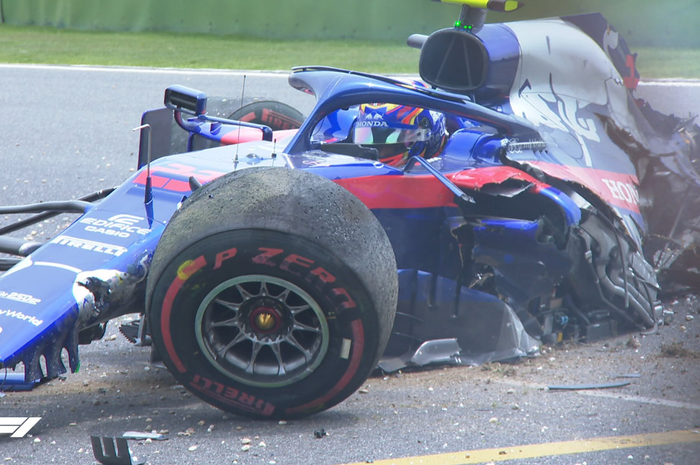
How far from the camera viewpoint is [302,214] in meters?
2.59

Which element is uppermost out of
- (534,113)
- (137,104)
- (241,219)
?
(534,113)

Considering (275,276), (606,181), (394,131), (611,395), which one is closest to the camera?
(275,276)

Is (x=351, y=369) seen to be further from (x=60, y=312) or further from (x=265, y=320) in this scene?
(x=60, y=312)

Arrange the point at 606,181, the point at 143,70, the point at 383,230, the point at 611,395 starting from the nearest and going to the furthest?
the point at 383,230
the point at 611,395
the point at 606,181
the point at 143,70

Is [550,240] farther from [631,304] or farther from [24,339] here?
[24,339]

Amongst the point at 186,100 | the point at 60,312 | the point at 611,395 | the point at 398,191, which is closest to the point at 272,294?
the point at 60,312

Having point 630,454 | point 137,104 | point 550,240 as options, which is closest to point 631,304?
point 550,240

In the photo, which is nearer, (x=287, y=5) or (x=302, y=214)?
(x=302, y=214)

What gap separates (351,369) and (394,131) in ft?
4.75

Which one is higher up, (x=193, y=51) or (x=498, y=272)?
(x=193, y=51)

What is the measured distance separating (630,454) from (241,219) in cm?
150

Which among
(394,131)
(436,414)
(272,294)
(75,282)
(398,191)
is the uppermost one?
(394,131)

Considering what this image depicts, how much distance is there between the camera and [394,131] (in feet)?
12.2

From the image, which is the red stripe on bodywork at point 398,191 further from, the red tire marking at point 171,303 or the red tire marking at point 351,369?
the red tire marking at point 171,303
